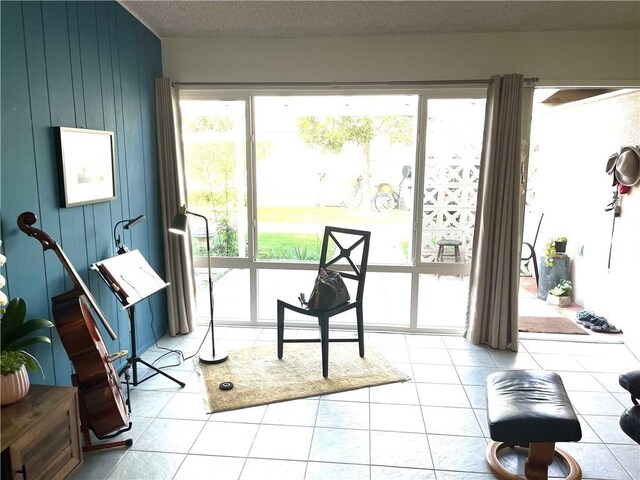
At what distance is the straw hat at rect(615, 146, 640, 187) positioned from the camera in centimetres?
390

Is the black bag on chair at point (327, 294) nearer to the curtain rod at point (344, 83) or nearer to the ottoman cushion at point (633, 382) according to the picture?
the curtain rod at point (344, 83)

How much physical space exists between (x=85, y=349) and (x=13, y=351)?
32 centimetres

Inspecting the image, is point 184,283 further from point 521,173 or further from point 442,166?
point 521,173

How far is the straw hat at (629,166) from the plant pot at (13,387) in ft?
14.9

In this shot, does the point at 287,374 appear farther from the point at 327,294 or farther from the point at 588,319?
the point at 588,319

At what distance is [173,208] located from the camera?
3.78m

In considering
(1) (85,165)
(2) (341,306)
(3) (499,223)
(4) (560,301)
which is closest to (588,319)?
(4) (560,301)

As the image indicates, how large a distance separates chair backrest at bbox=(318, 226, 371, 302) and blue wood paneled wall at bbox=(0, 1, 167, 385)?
4.61 feet

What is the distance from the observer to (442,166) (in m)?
3.77

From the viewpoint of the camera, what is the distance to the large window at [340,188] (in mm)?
3764

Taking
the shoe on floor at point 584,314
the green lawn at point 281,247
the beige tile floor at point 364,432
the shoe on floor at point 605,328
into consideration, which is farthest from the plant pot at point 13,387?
the shoe on floor at point 584,314

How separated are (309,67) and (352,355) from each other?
2290 millimetres

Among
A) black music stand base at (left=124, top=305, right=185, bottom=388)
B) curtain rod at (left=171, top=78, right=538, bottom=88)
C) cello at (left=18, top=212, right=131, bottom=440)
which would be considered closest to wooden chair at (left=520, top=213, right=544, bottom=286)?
A: curtain rod at (left=171, top=78, right=538, bottom=88)

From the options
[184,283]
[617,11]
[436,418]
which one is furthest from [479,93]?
[184,283]
